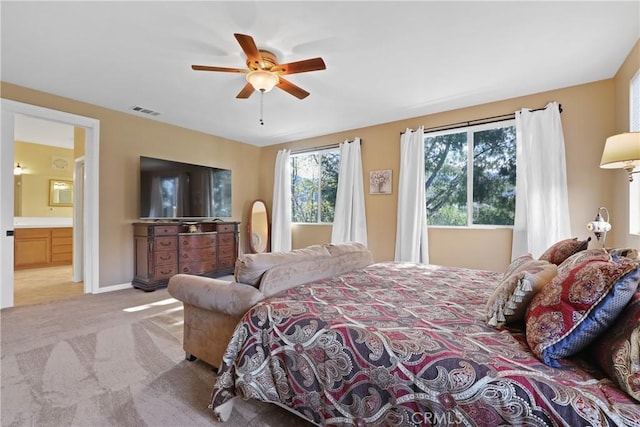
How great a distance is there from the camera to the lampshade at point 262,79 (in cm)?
261

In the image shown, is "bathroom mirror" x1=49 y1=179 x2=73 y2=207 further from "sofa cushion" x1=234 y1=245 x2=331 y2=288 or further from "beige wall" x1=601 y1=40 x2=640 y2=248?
"beige wall" x1=601 y1=40 x2=640 y2=248

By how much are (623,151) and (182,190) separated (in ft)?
17.0

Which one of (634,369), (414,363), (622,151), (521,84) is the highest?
(521,84)

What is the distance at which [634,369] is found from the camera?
0.83 metres

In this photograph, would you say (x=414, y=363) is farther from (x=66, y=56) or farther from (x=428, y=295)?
(x=66, y=56)

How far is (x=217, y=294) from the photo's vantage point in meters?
1.83

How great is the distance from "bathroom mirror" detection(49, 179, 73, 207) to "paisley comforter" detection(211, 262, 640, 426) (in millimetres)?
7643

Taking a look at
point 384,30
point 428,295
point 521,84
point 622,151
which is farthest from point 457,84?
point 428,295

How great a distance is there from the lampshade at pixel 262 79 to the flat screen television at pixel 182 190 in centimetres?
262

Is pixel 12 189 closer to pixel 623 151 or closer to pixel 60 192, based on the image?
pixel 60 192

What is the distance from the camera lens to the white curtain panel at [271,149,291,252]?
5750mm

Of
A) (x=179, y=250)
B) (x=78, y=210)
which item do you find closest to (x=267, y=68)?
(x=179, y=250)

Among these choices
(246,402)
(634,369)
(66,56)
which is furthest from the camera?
(66,56)

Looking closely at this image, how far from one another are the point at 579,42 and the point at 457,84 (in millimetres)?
1045
